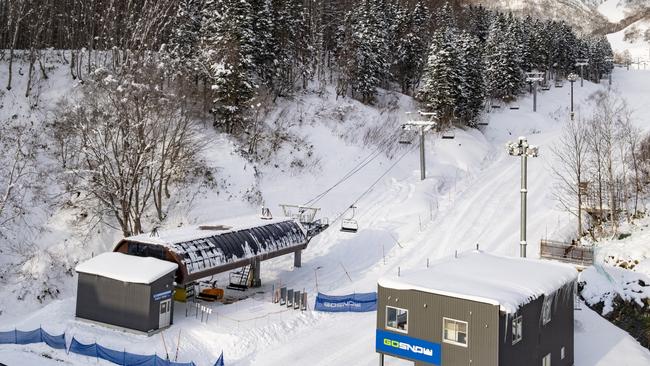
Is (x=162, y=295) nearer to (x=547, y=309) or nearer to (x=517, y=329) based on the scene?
(x=517, y=329)

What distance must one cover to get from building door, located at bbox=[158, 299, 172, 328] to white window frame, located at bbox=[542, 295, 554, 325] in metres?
15.6

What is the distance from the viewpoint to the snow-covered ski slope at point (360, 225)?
869 inches

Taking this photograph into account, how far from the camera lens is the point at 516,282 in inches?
746

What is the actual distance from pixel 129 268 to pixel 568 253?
22936mm

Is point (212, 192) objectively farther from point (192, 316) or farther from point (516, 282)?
point (516, 282)

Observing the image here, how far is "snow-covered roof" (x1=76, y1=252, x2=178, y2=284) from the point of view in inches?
909

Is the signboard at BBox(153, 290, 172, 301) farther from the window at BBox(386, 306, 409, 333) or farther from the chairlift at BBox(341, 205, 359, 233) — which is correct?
the chairlift at BBox(341, 205, 359, 233)

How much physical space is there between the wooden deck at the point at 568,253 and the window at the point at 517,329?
43.5ft

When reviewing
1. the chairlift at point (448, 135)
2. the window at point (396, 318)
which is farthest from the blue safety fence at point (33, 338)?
the chairlift at point (448, 135)

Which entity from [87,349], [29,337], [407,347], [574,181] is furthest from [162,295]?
[574,181]

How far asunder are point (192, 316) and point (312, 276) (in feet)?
26.7

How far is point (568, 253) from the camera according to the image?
29.5 meters

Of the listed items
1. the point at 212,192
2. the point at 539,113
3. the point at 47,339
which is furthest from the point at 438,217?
the point at 539,113

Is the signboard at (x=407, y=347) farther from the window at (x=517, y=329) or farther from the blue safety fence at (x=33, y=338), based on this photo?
the blue safety fence at (x=33, y=338)
